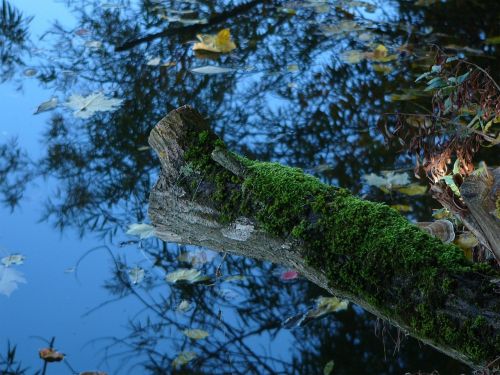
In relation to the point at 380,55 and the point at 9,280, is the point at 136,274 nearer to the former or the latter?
the point at 9,280

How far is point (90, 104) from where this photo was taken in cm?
397

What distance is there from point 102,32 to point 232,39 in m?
1.03

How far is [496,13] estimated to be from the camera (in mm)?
4910

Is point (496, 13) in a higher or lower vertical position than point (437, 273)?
lower

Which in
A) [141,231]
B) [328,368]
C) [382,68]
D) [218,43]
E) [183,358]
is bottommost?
[328,368]

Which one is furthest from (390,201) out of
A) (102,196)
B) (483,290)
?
(483,290)

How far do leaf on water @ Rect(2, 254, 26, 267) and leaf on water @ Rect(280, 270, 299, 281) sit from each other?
3.82 ft

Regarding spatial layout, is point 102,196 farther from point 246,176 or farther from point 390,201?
point 246,176

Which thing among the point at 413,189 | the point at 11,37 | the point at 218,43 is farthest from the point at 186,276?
the point at 11,37

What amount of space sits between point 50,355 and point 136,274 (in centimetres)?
53

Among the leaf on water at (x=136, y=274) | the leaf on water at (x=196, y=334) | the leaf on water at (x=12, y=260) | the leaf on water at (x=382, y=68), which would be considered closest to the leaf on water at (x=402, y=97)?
the leaf on water at (x=382, y=68)

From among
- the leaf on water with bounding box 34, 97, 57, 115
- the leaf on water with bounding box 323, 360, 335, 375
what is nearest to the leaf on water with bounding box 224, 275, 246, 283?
the leaf on water with bounding box 323, 360, 335, 375

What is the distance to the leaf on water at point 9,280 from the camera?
2.71 m

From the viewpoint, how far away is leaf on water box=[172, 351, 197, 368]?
7.73 ft
